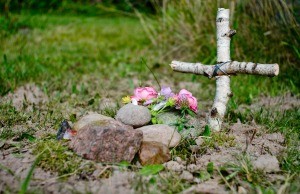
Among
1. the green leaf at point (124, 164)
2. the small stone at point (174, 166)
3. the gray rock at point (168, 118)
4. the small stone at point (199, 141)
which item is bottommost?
the small stone at point (174, 166)

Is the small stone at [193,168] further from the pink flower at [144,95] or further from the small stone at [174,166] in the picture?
the pink flower at [144,95]

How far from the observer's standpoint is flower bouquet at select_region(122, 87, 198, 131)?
2.22 metres

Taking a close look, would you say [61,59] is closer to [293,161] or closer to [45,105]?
[45,105]

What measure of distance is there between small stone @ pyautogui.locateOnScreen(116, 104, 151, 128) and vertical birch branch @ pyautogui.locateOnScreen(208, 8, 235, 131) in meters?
0.41

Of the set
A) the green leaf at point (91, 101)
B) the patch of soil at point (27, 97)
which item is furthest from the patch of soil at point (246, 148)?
the patch of soil at point (27, 97)

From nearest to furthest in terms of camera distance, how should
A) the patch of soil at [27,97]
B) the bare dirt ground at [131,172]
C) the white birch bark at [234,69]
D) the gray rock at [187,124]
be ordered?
the bare dirt ground at [131,172]
the white birch bark at [234,69]
the gray rock at [187,124]
the patch of soil at [27,97]

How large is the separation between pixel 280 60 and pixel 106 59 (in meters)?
2.33

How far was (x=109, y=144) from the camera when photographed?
184cm

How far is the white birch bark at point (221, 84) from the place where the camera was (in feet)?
7.50

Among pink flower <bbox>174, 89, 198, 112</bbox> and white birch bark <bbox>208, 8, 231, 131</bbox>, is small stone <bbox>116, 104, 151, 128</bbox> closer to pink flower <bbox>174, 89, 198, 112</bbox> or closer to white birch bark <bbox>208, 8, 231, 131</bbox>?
pink flower <bbox>174, 89, 198, 112</bbox>

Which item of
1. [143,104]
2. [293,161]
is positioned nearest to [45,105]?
[143,104]

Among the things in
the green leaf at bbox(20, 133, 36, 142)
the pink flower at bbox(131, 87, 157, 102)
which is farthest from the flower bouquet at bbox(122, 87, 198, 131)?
the green leaf at bbox(20, 133, 36, 142)

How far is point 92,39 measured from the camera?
695 cm

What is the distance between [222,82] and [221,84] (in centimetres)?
1
